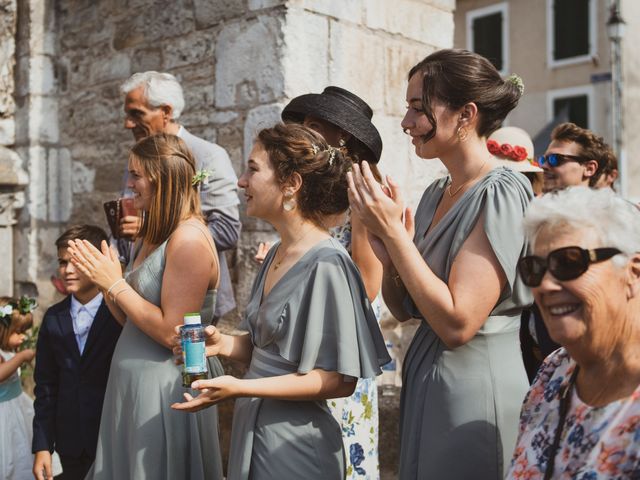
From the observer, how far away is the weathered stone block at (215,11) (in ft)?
14.1

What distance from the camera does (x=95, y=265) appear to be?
2645 millimetres

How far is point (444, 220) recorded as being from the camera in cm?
214

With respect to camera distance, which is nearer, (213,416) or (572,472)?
(572,472)

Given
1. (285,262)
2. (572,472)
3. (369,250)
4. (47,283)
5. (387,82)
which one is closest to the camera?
(572,472)

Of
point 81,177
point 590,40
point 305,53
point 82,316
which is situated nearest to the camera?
point 82,316

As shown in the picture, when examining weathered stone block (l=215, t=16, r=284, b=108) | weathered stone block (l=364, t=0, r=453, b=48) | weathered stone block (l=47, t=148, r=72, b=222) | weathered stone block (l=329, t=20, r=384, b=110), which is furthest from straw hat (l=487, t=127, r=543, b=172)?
weathered stone block (l=47, t=148, r=72, b=222)

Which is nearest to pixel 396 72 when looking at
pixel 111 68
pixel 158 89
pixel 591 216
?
pixel 158 89

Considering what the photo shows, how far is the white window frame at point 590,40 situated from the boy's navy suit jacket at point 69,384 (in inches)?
709

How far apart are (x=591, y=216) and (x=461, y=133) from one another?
0.63m

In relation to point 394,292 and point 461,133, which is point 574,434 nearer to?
point 394,292

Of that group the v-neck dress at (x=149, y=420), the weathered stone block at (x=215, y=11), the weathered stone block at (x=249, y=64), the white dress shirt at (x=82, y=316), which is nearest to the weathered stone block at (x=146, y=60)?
the weathered stone block at (x=215, y=11)

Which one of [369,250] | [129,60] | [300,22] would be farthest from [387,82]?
[369,250]

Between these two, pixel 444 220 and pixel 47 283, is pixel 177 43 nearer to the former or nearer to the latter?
pixel 47 283

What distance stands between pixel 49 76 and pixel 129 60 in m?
0.86
